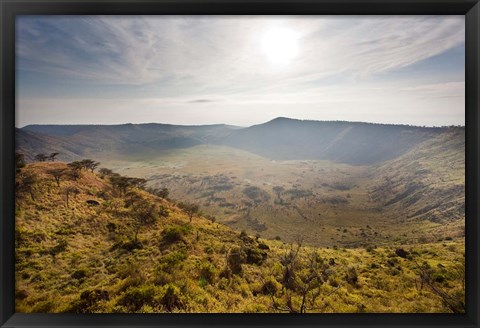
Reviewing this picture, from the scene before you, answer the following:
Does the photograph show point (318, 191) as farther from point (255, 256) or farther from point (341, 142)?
point (255, 256)

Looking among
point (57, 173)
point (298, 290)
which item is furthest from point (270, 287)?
point (57, 173)

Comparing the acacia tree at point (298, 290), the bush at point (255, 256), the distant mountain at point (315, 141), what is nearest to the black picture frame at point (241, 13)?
the acacia tree at point (298, 290)

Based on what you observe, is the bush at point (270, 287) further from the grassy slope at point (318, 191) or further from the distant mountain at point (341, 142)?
the distant mountain at point (341, 142)

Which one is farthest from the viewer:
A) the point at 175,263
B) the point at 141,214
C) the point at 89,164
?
the point at 89,164

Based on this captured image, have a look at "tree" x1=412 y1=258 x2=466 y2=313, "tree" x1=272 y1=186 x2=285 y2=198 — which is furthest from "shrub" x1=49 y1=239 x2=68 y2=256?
"tree" x1=272 y1=186 x2=285 y2=198

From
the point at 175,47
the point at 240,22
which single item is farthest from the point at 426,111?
the point at 175,47

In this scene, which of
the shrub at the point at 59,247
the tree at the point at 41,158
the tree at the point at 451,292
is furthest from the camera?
the tree at the point at 41,158
